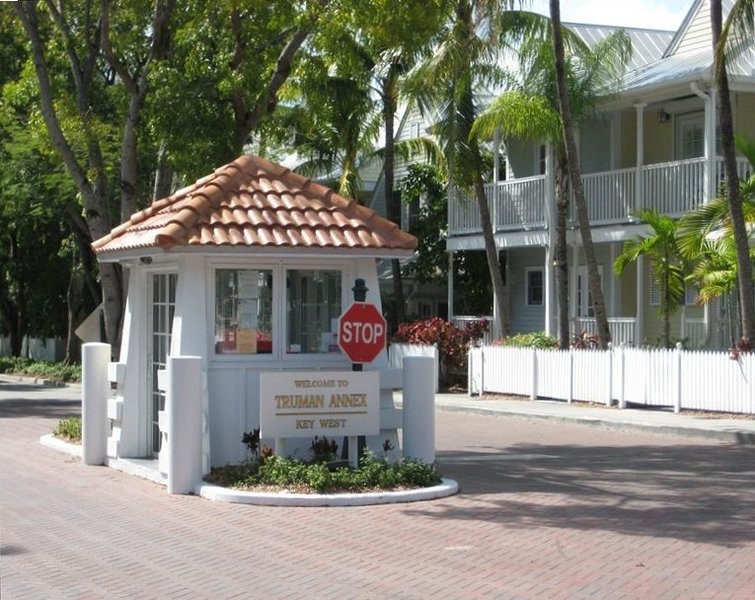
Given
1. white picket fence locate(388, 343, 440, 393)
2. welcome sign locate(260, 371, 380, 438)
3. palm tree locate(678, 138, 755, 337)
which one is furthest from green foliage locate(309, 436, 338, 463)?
white picket fence locate(388, 343, 440, 393)

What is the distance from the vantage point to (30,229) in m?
41.4

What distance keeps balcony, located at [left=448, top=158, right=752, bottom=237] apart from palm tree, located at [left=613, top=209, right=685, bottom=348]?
217 centimetres

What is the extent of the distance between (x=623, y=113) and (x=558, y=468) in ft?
A: 55.3

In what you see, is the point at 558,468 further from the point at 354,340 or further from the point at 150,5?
the point at 150,5

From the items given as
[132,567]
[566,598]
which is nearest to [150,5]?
[132,567]

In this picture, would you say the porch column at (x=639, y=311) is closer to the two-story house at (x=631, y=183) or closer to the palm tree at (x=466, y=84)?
the two-story house at (x=631, y=183)

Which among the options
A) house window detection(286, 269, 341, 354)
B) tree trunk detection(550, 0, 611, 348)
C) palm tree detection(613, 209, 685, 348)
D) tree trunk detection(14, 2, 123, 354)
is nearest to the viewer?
house window detection(286, 269, 341, 354)

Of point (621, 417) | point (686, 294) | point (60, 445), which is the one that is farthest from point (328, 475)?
point (686, 294)

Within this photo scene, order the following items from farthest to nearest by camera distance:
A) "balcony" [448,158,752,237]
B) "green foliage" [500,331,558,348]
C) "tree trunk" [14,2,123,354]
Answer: "green foliage" [500,331,558,348] → "balcony" [448,158,752,237] → "tree trunk" [14,2,123,354]

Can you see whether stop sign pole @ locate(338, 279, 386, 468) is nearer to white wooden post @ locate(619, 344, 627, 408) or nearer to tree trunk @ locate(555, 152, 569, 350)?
white wooden post @ locate(619, 344, 627, 408)

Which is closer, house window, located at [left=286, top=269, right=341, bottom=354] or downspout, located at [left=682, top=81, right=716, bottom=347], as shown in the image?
house window, located at [left=286, top=269, right=341, bottom=354]

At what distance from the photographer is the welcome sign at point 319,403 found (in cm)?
1260

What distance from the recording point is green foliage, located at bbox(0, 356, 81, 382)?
3683cm

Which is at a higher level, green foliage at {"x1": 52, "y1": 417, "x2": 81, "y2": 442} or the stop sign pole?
the stop sign pole
